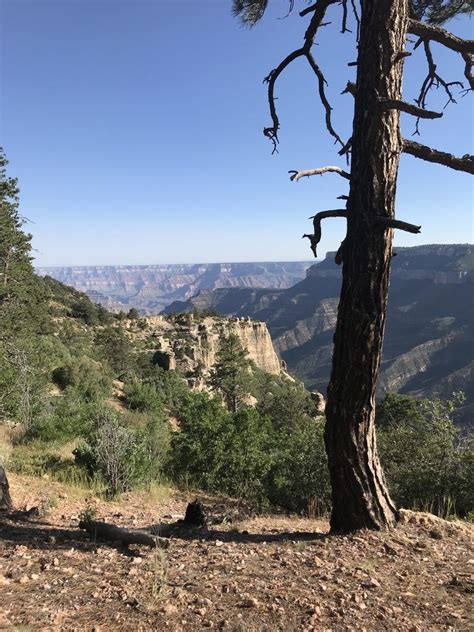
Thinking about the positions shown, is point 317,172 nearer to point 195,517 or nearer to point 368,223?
point 368,223

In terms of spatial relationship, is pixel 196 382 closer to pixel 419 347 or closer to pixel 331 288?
pixel 419 347

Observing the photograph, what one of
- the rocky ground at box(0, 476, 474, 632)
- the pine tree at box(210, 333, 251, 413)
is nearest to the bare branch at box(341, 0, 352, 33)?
the rocky ground at box(0, 476, 474, 632)

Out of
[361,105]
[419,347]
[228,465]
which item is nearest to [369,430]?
[361,105]

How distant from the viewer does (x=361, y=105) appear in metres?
3.66

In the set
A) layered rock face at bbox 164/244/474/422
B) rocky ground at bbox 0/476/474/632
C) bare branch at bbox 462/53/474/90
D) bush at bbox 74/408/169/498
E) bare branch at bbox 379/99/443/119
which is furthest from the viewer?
layered rock face at bbox 164/244/474/422

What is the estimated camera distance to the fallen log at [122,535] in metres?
3.58

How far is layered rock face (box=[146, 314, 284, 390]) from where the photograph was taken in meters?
45.2

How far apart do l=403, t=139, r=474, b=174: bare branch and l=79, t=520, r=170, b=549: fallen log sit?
4.16 metres

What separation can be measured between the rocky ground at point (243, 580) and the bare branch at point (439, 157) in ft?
11.1

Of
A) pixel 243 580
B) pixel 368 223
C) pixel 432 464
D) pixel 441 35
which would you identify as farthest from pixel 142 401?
pixel 441 35

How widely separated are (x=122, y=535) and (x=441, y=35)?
5.60 metres

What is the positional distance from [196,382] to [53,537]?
39765mm

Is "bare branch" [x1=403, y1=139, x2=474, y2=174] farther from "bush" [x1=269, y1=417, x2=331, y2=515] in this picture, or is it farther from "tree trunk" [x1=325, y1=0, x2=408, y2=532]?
"bush" [x1=269, y1=417, x2=331, y2=515]

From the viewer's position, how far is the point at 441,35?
401 centimetres
